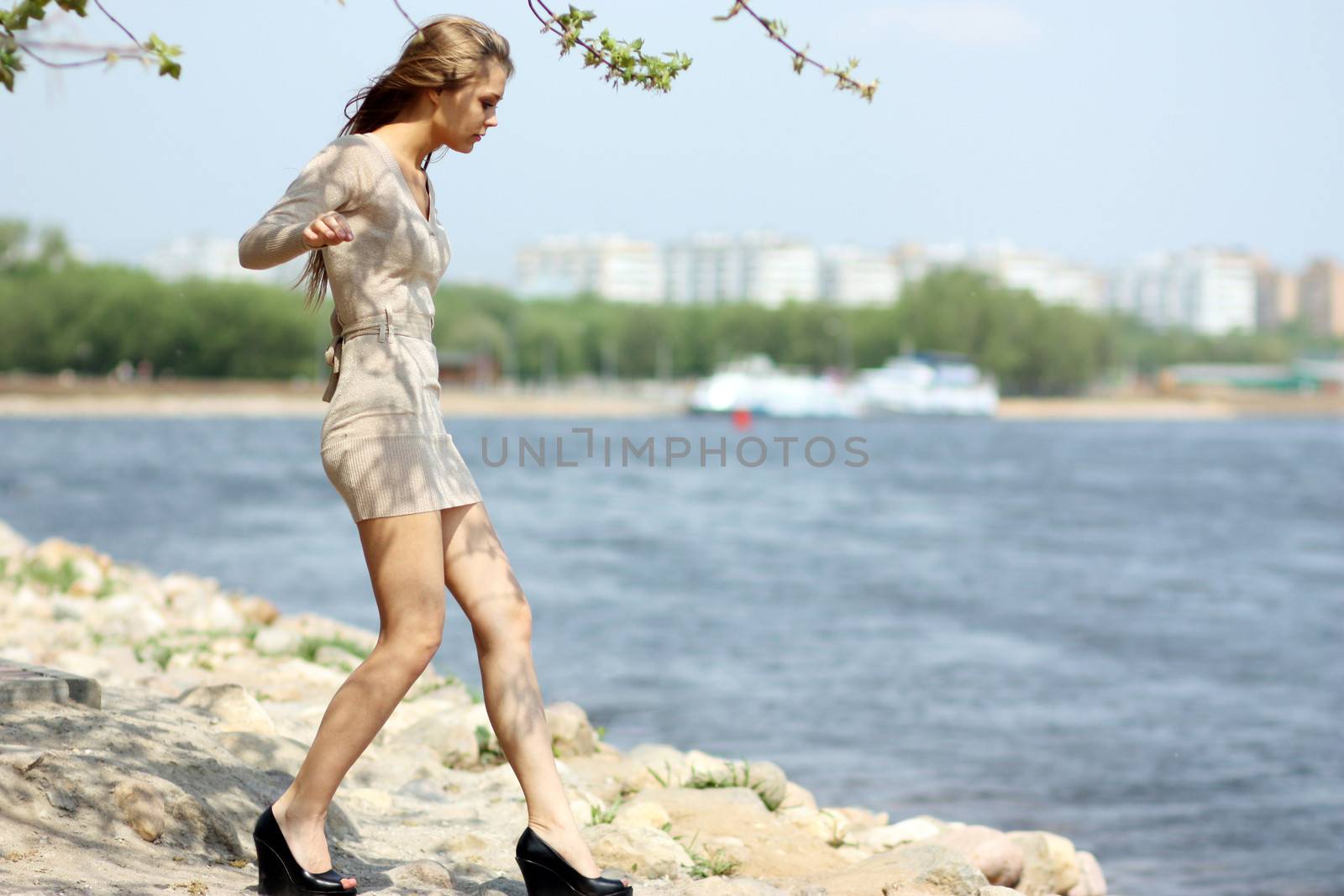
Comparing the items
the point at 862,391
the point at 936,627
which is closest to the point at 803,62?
the point at 936,627

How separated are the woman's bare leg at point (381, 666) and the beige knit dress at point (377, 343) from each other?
2.2 inches

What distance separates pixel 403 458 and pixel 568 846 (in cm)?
80

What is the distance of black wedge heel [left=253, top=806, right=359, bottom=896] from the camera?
286cm

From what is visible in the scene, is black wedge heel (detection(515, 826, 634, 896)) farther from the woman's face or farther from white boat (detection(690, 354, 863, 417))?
white boat (detection(690, 354, 863, 417))

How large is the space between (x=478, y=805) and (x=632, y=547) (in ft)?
55.4

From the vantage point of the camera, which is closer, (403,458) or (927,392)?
(403,458)

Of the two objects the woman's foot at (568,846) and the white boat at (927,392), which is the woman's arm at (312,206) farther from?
the white boat at (927,392)

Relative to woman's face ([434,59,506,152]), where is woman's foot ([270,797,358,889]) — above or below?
below

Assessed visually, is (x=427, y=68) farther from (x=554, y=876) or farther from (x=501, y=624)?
(x=554, y=876)

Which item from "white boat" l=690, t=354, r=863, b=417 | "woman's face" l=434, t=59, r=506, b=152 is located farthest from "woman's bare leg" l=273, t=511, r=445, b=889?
"white boat" l=690, t=354, r=863, b=417

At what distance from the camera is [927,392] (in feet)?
342

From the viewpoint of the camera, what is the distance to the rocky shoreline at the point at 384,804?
124 inches

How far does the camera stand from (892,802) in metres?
7.07

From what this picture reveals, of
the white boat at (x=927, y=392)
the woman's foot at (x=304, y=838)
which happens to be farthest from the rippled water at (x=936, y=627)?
the white boat at (x=927, y=392)
